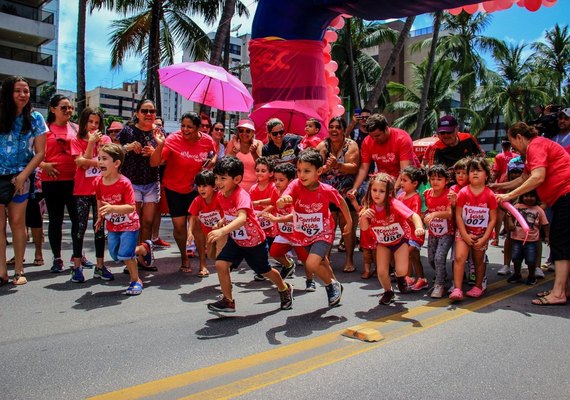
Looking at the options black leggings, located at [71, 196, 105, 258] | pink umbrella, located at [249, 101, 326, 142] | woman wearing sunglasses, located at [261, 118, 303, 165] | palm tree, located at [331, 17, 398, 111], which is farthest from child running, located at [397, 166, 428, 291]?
palm tree, located at [331, 17, 398, 111]

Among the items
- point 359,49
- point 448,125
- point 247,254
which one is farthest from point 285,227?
point 359,49

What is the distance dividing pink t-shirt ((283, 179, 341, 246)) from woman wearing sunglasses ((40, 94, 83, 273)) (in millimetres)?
2629

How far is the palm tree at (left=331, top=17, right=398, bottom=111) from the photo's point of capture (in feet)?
99.1

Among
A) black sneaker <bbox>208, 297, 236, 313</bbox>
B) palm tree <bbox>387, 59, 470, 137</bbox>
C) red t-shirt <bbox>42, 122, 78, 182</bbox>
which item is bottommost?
black sneaker <bbox>208, 297, 236, 313</bbox>

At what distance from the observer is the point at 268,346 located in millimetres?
3703

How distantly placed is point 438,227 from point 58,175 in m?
4.28

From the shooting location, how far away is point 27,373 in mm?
3115

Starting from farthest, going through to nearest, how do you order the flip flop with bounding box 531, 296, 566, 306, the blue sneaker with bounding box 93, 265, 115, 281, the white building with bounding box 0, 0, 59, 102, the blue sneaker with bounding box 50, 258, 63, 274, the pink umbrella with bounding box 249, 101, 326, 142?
the white building with bounding box 0, 0, 59, 102 → the pink umbrella with bounding box 249, 101, 326, 142 → the blue sneaker with bounding box 50, 258, 63, 274 → the blue sneaker with bounding box 93, 265, 115, 281 → the flip flop with bounding box 531, 296, 566, 306

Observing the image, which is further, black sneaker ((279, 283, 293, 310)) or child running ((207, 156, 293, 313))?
black sneaker ((279, 283, 293, 310))

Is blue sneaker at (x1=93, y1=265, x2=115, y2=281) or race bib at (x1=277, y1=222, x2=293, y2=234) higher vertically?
race bib at (x1=277, y1=222, x2=293, y2=234)

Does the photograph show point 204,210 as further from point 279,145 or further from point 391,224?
point 391,224

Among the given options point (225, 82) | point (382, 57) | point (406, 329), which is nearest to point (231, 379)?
point (406, 329)

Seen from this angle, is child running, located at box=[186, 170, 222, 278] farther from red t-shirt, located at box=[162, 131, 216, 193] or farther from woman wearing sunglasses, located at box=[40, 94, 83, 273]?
woman wearing sunglasses, located at box=[40, 94, 83, 273]

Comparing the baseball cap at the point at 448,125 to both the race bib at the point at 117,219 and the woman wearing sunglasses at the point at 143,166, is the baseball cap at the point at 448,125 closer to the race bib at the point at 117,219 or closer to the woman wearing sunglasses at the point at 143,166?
the woman wearing sunglasses at the point at 143,166
